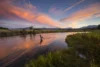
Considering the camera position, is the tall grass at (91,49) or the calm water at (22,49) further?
the calm water at (22,49)

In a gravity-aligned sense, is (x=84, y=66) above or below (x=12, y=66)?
above

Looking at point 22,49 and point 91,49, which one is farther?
point 22,49

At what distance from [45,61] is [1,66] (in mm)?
4823

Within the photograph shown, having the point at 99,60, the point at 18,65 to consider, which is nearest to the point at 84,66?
the point at 99,60

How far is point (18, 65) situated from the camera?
12.2 meters

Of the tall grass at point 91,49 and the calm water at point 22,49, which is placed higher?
the tall grass at point 91,49

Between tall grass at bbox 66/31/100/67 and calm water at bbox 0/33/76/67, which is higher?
tall grass at bbox 66/31/100/67

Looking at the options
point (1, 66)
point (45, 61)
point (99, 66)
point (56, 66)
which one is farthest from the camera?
point (1, 66)

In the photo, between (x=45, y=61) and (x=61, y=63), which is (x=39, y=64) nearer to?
(x=45, y=61)

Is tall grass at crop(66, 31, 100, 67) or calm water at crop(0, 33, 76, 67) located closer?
tall grass at crop(66, 31, 100, 67)

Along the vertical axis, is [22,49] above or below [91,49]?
below

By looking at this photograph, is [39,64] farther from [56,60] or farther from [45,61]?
[56,60]

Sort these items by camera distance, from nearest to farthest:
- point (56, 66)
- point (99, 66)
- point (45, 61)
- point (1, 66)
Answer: point (99, 66) → point (56, 66) → point (45, 61) → point (1, 66)

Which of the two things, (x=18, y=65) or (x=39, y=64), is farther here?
(x=18, y=65)
